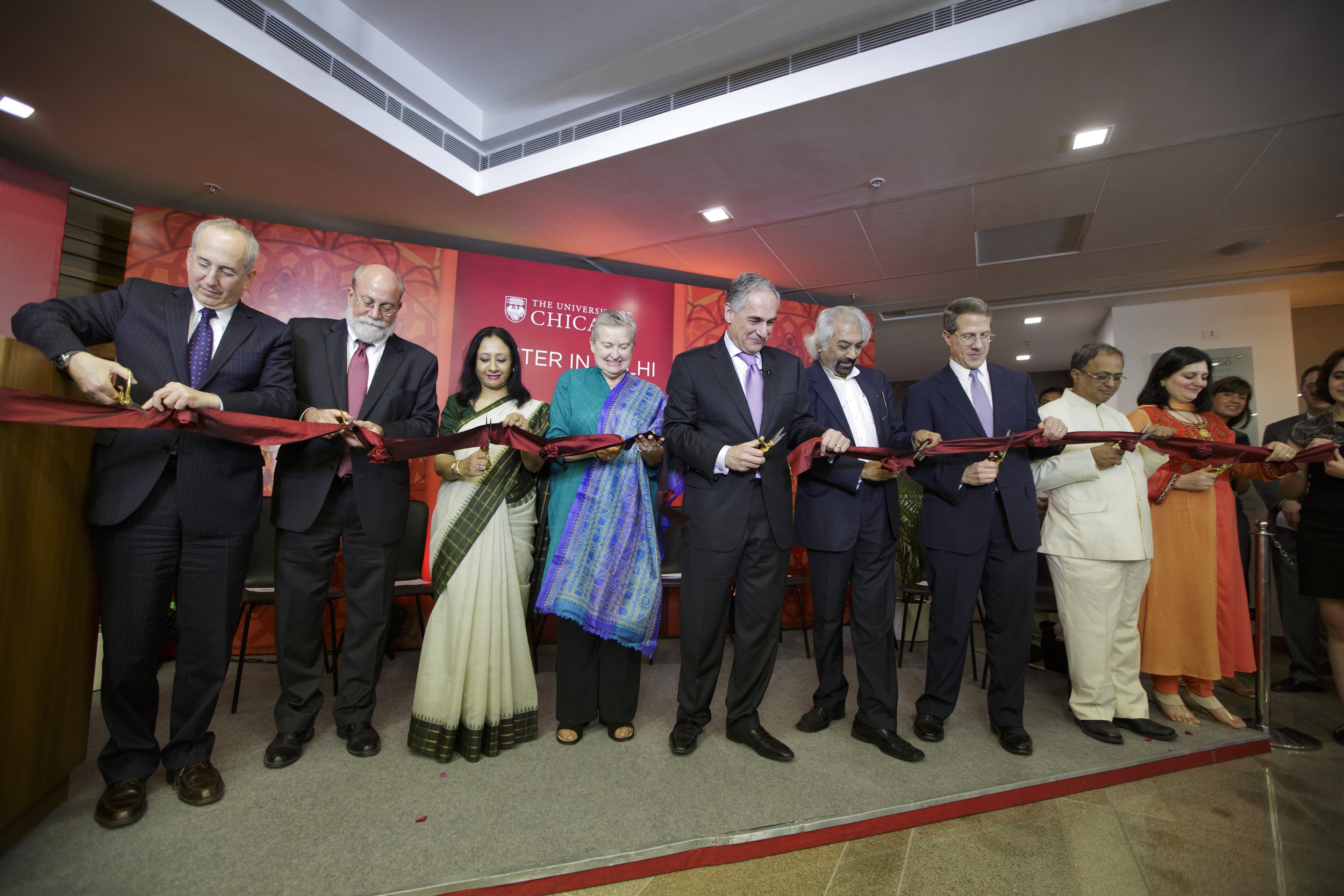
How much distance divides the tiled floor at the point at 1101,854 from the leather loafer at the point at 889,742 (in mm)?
325

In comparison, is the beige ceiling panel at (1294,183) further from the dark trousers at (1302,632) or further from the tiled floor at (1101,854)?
the tiled floor at (1101,854)

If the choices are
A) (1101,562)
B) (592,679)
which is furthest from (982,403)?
(592,679)

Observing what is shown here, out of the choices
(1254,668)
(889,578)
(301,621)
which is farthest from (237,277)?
(1254,668)

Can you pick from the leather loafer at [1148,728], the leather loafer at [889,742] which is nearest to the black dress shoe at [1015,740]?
the leather loafer at [889,742]

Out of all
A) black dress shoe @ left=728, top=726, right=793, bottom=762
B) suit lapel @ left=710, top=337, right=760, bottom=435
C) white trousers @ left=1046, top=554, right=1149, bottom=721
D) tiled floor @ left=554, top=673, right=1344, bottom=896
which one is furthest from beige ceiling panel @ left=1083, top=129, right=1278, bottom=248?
black dress shoe @ left=728, top=726, right=793, bottom=762

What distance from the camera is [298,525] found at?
2178 millimetres

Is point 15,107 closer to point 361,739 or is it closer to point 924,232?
point 361,739

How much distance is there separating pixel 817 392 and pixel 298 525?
2076 mm

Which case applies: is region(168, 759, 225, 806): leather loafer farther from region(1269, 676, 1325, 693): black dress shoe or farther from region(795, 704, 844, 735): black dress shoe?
region(1269, 676, 1325, 693): black dress shoe

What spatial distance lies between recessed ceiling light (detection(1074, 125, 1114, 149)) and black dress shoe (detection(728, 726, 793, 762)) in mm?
3625

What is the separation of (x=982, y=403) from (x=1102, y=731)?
57.4 inches

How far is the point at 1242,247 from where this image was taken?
16.4 ft

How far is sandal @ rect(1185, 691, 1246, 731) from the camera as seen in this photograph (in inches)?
111

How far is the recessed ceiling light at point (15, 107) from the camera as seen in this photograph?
3.27 metres
